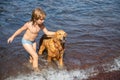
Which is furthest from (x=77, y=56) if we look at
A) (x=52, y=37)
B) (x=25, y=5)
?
(x=25, y=5)

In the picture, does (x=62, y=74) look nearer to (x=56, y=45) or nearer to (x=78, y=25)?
(x=56, y=45)

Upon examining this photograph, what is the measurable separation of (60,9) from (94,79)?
16.8 ft

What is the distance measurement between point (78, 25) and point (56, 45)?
10.1 feet

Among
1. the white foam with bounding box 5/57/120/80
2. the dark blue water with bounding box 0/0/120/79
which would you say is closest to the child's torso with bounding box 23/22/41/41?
the white foam with bounding box 5/57/120/80

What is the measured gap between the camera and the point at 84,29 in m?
8.48

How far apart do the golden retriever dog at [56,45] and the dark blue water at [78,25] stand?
0.45 metres

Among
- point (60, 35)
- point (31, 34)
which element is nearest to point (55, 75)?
point (60, 35)

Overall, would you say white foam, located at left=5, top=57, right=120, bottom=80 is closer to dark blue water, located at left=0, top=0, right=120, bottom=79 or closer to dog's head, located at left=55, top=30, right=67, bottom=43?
dark blue water, located at left=0, top=0, right=120, bottom=79

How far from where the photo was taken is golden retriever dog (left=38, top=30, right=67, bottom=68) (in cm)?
574

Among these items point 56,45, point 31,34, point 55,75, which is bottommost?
point 55,75

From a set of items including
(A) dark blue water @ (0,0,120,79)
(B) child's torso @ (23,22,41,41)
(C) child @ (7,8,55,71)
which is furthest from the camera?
(A) dark blue water @ (0,0,120,79)

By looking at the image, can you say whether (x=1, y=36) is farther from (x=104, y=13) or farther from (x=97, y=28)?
(x=104, y=13)

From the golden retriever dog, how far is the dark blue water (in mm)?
455

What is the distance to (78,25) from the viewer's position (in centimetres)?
877
